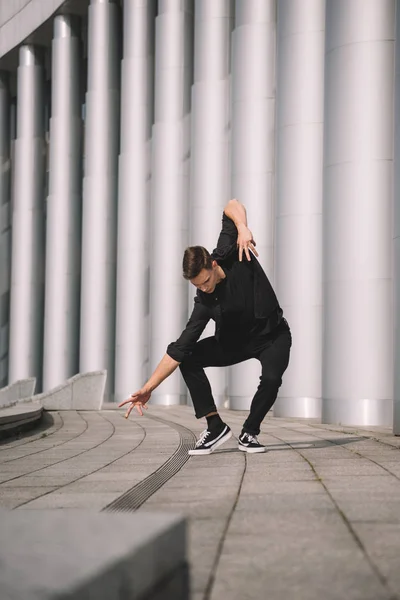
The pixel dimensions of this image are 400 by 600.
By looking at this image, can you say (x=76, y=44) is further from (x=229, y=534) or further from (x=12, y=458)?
(x=229, y=534)

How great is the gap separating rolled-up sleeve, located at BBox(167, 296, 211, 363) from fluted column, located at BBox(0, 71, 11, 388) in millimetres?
29133

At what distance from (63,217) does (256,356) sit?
23.7 meters

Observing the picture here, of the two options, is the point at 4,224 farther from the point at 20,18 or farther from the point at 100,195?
the point at 100,195

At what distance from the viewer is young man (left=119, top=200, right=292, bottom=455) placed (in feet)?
23.3

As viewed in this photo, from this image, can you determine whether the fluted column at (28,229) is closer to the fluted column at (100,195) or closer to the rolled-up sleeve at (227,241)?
the fluted column at (100,195)

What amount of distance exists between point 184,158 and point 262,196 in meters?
6.19

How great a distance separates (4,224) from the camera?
36.9 meters

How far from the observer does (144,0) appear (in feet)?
90.7

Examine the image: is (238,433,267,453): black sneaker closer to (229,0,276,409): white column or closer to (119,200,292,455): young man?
(119,200,292,455): young man

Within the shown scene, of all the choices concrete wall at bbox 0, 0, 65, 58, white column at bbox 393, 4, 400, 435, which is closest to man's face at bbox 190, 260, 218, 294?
white column at bbox 393, 4, 400, 435

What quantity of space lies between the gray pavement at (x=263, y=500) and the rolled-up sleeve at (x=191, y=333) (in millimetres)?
777

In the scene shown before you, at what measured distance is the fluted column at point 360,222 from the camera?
13305mm

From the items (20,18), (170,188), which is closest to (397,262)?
(170,188)

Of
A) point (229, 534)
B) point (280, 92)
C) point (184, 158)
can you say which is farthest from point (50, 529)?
point (184, 158)
